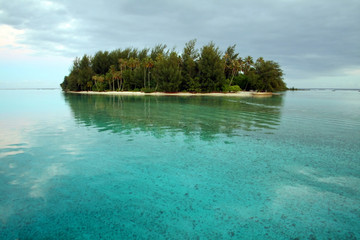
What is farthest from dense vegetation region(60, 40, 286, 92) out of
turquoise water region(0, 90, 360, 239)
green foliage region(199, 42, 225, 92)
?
turquoise water region(0, 90, 360, 239)

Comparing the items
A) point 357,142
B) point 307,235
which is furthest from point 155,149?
point 357,142

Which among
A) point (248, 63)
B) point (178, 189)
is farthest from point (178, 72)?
point (178, 189)

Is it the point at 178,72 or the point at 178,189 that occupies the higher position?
the point at 178,72

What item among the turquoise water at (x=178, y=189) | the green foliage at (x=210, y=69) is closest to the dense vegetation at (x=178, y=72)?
the green foliage at (x=210, y=69)

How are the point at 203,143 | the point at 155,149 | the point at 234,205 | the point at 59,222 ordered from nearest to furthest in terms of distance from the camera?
the point at 59,222, the point at 234,205, the point at 155,149, the point at 203,143

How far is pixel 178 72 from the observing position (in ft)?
189

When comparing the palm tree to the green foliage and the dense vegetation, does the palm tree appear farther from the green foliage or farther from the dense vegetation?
the green foliage

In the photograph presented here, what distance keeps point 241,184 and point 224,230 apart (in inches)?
74.2

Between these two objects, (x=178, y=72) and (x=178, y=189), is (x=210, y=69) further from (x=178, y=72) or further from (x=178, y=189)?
(x=178, y=189)

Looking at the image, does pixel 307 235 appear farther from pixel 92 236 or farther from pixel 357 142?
pixel 357 142

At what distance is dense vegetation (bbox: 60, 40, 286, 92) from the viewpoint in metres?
58.1

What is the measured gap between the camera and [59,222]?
383 cm

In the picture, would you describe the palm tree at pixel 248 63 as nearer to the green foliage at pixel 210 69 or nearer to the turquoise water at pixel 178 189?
the green foliage at pixel 210 69

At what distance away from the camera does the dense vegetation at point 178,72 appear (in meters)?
58.1
